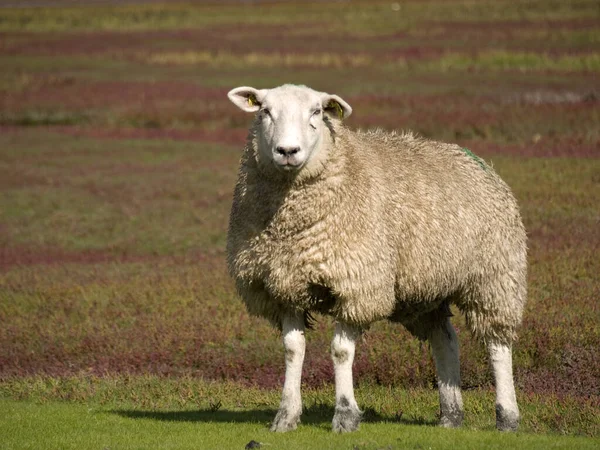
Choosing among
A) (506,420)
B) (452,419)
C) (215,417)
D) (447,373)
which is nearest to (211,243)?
(215,417)

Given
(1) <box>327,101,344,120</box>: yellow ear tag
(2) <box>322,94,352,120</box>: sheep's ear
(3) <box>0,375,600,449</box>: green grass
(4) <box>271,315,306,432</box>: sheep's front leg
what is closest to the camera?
(3) <box>0,375,600,449</box>: green grass

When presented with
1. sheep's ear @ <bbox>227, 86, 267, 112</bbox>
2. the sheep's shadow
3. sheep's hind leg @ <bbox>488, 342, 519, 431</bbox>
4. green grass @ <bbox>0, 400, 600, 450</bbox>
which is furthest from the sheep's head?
sheep's hind leg @ <bbox>488, 342, 519, 431</bbox>

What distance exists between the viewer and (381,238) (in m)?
9.41

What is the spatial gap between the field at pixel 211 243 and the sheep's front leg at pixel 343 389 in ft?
0.51

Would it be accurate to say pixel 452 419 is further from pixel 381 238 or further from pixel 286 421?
pixel 381 238

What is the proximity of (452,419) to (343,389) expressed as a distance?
182cm

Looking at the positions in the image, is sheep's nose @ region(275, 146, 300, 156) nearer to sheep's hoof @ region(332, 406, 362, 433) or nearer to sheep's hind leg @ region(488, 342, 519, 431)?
sheep's hoof @ region(332, 406, 362, 433)

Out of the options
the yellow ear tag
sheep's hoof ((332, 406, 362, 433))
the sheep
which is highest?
the yellow ear tag

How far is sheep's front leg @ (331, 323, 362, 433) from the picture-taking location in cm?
908

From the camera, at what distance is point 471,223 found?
33.8 feet

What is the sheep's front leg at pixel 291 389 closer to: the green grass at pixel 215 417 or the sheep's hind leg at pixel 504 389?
the green grass at pixel 215 417

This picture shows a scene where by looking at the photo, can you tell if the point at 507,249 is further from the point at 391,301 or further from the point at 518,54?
the point at 518,54

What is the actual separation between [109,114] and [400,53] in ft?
58.3

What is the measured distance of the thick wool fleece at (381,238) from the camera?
30.1ft
